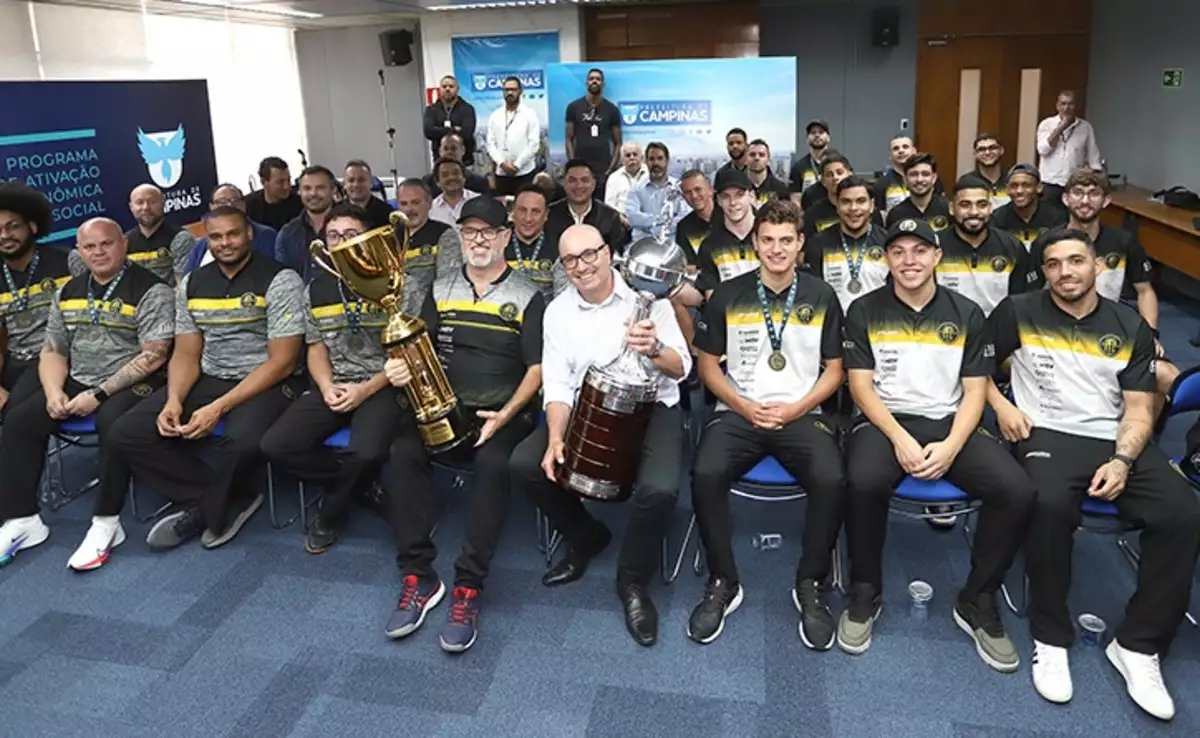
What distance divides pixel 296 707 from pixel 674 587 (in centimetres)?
138

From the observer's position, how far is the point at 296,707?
2.76 meters

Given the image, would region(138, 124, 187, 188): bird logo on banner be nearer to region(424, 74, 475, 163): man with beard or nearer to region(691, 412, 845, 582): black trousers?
region(424, 74, 475, 163): man with beard

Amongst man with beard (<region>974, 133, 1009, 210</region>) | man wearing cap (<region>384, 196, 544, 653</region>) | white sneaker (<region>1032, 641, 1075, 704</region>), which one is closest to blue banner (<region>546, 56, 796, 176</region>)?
man with beard (<region>974, 133, 1009, 210</region>)

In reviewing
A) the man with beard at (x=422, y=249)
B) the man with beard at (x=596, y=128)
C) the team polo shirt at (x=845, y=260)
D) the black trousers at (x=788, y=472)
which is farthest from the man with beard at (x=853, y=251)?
the man with beard at (x=596, y=128)

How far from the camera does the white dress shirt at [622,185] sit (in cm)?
697

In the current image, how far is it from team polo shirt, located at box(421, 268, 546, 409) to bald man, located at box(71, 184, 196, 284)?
7.61 feet

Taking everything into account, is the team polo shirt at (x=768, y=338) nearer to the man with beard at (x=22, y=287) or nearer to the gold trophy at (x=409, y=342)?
the gold trophy at (x=409, y=342)

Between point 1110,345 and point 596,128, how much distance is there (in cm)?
631

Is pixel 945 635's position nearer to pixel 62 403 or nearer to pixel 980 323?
pixel 980 323

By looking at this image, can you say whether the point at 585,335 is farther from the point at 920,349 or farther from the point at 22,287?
the point at 22,287

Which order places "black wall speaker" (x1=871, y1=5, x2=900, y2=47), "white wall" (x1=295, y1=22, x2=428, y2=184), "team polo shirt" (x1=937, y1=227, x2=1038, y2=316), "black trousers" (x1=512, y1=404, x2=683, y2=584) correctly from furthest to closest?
"white wall" (x1=295, y1=22, x2=428, y2=184), "black wall speaker" (x1=871, y1=5, x2=900, y2=47), "team polo shirt" (x1=937, y1=227, x2=1038, y2=316), "black trousers" (x1=512, y1=404, x2=683, y2=584)

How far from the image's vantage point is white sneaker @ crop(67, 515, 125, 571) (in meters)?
3.66

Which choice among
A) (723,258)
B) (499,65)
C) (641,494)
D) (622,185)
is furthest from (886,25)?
(641,494)

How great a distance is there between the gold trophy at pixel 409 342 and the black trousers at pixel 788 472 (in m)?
0.94
